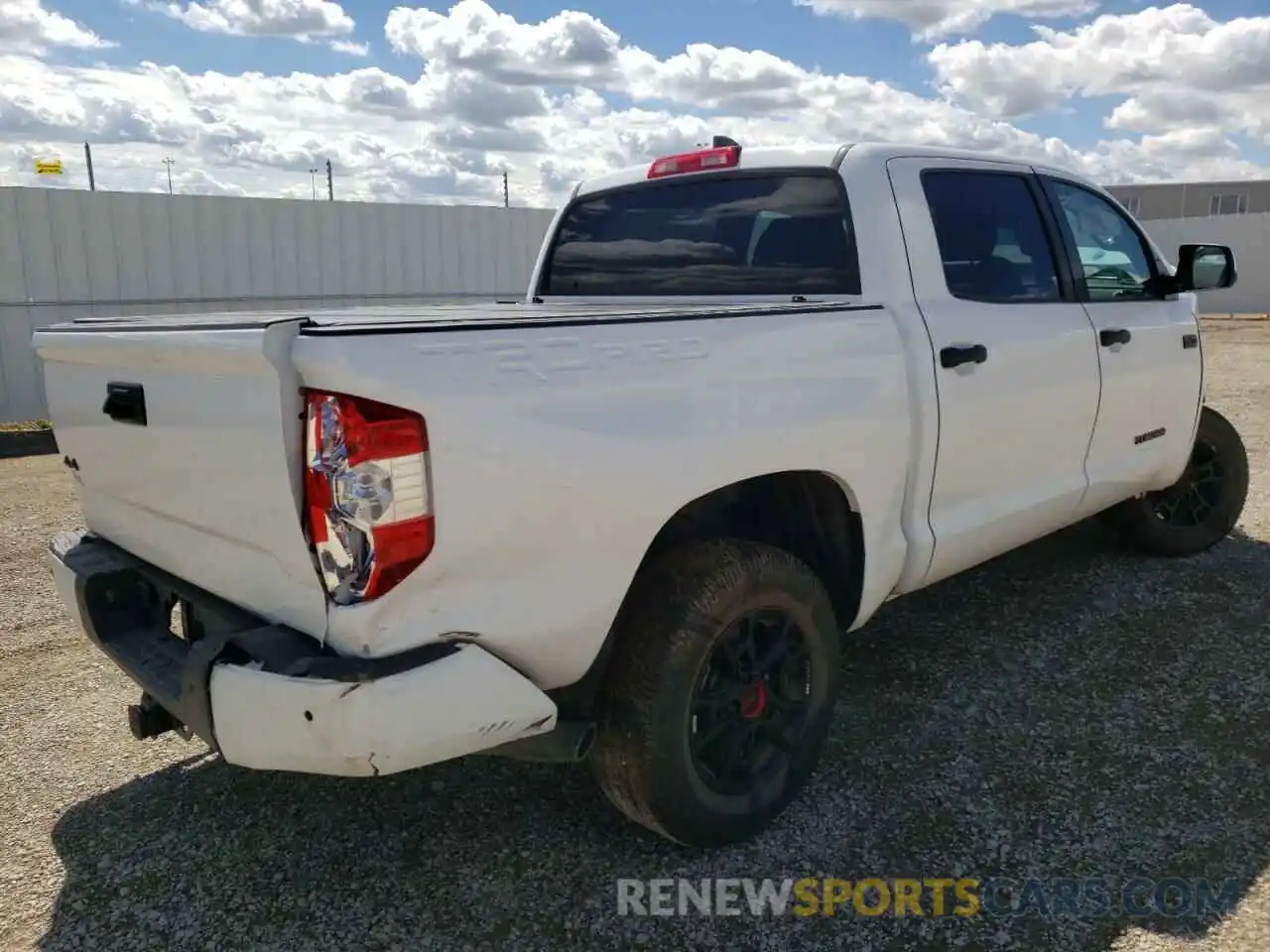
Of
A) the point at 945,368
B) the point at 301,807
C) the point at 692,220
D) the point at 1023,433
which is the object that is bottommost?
the point at 301,807

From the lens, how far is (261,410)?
2.09 metres

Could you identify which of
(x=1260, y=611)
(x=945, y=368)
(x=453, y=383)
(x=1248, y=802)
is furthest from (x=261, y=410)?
(x=1260, y=611)

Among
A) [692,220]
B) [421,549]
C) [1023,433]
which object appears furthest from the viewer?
[692,220]

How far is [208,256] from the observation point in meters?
11.5

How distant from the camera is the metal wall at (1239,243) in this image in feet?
92.1

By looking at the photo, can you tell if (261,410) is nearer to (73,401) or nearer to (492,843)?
(73,401)

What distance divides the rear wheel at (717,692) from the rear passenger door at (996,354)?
0.69 metres

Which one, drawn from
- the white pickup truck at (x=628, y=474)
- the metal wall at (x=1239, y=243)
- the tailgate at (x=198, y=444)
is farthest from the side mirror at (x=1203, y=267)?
the metal wall at (x=1239, y=243)

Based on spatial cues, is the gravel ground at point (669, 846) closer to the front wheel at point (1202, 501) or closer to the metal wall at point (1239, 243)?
the front wheel at point (1202, 501)

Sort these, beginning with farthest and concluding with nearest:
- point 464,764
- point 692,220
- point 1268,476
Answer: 1. point 1268,476
2. point 692,220
3. point 464,764

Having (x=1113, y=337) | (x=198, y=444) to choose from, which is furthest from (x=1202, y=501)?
(x=198, y=444)

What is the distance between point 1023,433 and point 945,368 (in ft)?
1.95

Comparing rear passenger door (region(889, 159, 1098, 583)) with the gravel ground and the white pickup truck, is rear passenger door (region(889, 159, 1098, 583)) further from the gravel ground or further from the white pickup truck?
the gravel ground

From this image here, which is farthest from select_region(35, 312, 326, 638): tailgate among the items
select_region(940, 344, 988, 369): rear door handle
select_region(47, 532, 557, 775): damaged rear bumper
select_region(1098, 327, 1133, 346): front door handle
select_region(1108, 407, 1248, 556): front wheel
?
select_region(1108, 407, 1248, 556): front wheel
